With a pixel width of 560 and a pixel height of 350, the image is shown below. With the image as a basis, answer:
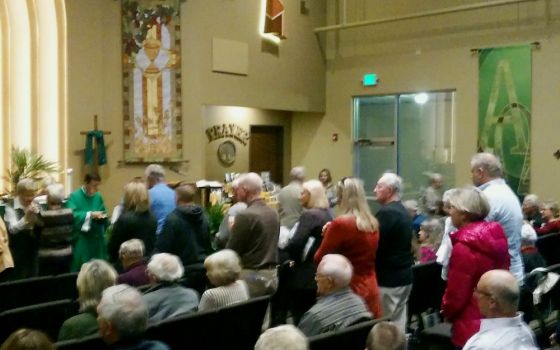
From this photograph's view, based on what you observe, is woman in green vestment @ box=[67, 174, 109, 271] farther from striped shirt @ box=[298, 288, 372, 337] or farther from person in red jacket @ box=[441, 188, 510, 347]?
person in red jacket @ box=[441, 188, 510, 347]

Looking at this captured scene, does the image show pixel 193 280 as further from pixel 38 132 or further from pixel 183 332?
pixel 38 132

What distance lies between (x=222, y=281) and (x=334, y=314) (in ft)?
2.60

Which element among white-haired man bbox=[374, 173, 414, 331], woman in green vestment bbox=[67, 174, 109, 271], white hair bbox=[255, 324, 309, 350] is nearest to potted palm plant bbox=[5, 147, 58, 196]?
woman in green vestment bbox=[67, 174, 109, 271]

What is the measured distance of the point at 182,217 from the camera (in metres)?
4.77

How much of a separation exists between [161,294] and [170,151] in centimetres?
634

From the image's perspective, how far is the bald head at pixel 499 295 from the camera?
2.76 metres

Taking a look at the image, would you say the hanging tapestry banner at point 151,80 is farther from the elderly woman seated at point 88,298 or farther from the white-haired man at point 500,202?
the white-haired man at point 500,202

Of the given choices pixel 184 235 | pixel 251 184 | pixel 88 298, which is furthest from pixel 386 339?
pixel 184 235

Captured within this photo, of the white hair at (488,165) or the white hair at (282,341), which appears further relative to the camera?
the white hair at (488,165)

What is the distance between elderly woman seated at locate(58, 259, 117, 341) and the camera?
3.21 meters

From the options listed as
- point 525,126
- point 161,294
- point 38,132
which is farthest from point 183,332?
point 525,126

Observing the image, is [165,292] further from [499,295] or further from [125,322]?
[499,295]

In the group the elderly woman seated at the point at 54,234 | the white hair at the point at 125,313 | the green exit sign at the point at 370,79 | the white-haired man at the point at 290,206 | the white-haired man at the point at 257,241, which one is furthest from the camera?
the green exit sign at the point at 370,79

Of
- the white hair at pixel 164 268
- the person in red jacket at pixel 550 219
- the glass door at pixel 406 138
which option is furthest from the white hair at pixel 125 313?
the glass door at pixel 406 138
